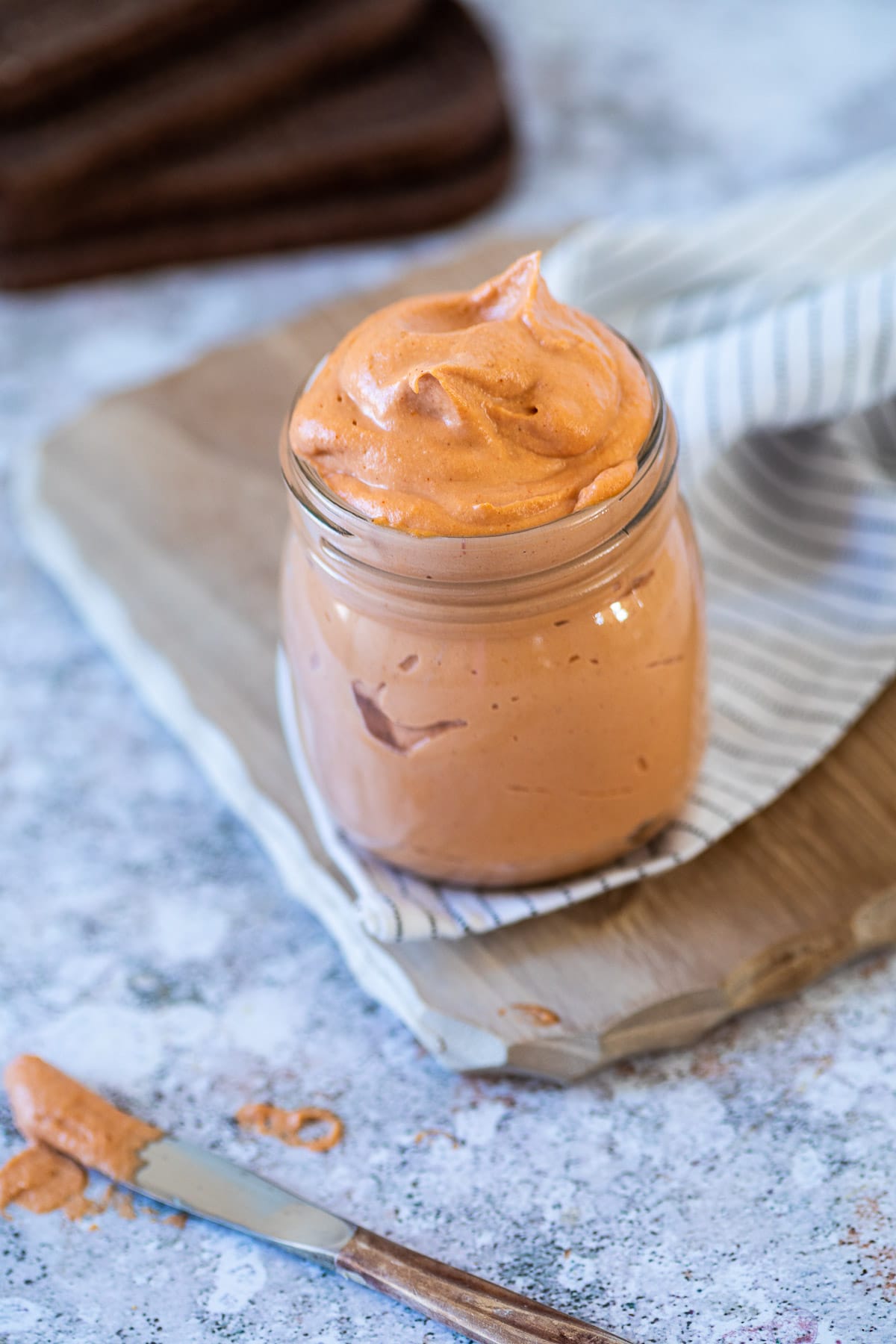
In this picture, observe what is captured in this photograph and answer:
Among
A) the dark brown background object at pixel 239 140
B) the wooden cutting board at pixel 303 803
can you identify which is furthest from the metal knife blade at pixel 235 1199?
the dark brown background object at pixel 239 140

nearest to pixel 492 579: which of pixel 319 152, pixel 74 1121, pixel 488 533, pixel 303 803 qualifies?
pixel 488 533

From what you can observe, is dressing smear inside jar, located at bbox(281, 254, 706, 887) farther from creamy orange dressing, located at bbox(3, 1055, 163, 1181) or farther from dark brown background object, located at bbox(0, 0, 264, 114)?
dark brown background object, located at bbox(0, 0, 264, 114)

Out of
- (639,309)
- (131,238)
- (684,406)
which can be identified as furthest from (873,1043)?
(131,238)

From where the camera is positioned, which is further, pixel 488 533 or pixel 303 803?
pixel 303 803

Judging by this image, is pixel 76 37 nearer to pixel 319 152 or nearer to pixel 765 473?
pixel 319 152

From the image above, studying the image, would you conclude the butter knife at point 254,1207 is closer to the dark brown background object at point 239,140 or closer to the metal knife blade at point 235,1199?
the metal knife blade at point 235,1199

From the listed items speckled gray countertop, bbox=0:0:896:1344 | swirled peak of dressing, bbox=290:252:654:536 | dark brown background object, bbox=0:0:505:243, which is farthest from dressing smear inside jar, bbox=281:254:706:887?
dark brown background object, bbox=0:0:505:243

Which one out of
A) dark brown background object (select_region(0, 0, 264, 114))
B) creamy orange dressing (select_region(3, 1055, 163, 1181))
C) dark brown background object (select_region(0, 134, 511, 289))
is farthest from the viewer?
dark brown background object (select_region(0, 134, 511, 289))
